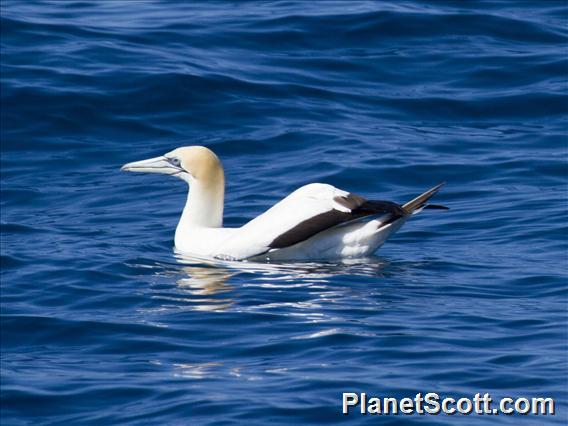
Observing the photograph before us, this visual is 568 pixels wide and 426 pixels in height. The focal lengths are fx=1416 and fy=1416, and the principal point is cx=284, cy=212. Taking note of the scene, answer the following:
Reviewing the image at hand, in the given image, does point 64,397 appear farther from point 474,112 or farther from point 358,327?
point 474,112

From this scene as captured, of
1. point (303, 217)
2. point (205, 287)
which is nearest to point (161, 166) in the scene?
point (303, 217)

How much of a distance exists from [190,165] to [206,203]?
380mm

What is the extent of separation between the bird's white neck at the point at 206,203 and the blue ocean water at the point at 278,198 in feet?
1.39

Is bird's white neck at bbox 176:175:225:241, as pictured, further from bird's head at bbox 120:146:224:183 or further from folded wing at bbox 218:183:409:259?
folded wing at bbox 218:183:409:259

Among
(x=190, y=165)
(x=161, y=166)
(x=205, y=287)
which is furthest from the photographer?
(x=161, y=166)

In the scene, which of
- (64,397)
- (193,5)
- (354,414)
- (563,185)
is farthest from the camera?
(193,5)

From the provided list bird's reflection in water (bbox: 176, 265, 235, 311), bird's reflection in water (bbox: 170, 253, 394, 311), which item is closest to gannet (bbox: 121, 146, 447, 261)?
bird's reflection in water (bbox: 170, 253, 394, 311)

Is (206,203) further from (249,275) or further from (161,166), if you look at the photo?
(249,275)

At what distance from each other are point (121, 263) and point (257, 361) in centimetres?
314

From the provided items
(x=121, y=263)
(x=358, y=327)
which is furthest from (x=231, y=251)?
(x=358, y=327)

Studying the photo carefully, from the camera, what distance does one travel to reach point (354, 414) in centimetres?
722

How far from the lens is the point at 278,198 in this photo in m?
13.8

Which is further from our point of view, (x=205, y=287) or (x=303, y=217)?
(x=303, y=217)

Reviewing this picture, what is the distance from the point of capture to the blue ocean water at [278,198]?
26.0 feet
